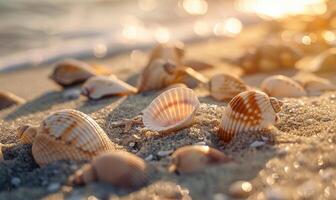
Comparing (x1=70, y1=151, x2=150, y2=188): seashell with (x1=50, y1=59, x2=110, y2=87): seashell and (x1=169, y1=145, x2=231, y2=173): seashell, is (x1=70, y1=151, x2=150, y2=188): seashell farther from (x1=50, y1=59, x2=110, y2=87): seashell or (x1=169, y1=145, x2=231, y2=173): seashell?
(x1=50, y1=59, x2=110, y2=87): seashell

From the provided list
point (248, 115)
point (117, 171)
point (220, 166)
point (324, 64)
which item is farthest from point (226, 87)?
point (117, 171)

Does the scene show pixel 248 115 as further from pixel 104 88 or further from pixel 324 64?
pixel 324 64

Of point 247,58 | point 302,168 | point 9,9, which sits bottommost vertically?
point 9,9

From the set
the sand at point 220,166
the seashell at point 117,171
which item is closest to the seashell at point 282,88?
the sand at point 220,166

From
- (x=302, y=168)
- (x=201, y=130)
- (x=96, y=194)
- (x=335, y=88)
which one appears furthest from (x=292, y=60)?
(x=96, y=194)

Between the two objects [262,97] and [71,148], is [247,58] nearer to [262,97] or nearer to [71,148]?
[262,97]

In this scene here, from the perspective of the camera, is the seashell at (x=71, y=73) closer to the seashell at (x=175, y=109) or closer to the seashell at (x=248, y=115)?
the seashell at (x=175, y=109)

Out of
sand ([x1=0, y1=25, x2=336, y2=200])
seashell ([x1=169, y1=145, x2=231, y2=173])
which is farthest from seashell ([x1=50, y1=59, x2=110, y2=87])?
seashell ([x1=169, y1=145, x2=231, y2=173])
